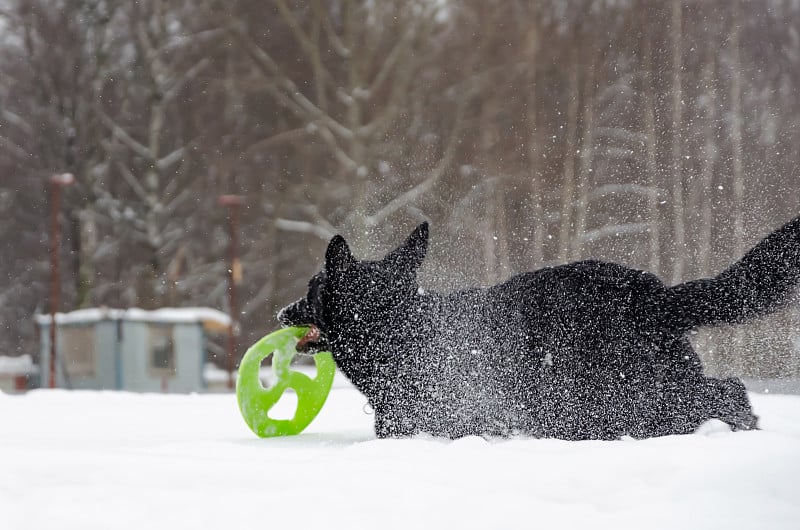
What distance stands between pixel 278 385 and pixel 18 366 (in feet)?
70.9

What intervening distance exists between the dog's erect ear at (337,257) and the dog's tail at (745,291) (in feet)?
4.86

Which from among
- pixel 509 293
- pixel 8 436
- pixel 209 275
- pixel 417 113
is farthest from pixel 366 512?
pixel 209 275

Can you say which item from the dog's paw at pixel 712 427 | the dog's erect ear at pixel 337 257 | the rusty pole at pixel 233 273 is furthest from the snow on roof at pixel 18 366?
the dog's paw at pixel 712 427

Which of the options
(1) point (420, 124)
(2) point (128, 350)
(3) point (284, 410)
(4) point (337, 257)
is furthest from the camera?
(1) point (420, 124)

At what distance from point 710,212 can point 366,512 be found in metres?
21.1

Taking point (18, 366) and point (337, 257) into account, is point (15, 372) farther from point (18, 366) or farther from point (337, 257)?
point (337, 257)

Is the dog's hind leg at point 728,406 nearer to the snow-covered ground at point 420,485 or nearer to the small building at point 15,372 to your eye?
the snow-covered ground at point 420,485

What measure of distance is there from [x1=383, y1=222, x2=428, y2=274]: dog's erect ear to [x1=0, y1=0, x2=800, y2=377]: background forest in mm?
15750

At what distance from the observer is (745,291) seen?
4.54 metres

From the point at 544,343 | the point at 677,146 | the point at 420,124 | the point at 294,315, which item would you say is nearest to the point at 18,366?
the point at 420,124

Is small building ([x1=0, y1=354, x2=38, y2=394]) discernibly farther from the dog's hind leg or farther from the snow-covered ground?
the dog's hind leg

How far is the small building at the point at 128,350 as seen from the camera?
19.6 m

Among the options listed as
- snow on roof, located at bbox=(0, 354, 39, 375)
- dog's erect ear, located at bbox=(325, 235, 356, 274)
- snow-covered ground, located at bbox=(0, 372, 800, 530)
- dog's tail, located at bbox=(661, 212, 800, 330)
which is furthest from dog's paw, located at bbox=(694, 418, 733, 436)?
snow on roof, located at bbox=(0, 354, 39, 375)

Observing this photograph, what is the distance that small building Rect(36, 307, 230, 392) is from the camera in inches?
771
